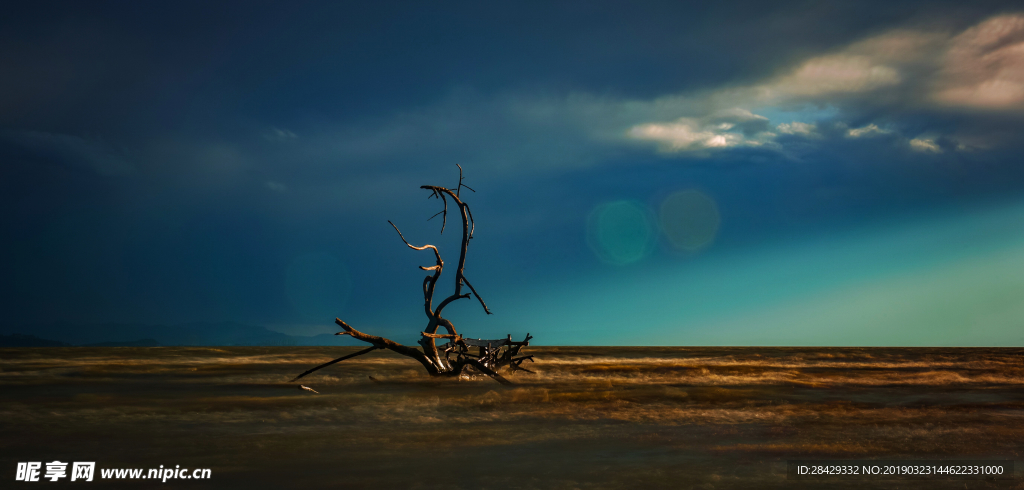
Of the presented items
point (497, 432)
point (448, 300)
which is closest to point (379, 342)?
point (448, 300)

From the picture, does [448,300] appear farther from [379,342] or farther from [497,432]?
[497,432]

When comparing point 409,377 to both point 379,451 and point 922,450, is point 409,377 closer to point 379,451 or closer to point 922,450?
point 379,451

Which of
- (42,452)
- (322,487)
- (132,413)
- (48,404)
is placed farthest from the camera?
(48,404)

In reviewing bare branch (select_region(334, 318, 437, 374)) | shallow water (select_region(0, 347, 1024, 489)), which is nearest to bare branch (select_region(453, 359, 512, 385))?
shallow water (select_region(0, 347, 1024, 489))

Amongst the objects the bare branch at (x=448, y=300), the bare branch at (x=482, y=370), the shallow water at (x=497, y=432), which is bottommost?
the shallow water at (x=497, y=432)

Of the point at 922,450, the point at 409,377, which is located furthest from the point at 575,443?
the point at 409,377

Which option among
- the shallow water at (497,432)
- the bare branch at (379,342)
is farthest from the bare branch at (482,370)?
the bare branch at (379,342)

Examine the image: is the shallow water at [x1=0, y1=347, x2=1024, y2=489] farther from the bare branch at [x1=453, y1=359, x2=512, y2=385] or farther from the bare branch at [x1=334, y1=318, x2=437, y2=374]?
the bare branch at [x1=334, y1=318, x2=437, y2=374]

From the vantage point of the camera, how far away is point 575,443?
29.7 ft

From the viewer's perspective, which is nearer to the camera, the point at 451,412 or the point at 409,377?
the point at 451,412

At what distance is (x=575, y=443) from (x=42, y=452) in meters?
7.84

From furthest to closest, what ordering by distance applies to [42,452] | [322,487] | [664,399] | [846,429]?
[664,399]
[846,429]
[42,452]
[322,487]

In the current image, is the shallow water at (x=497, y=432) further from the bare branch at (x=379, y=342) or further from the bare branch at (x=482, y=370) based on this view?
the bare branch at (x=379, y=342)

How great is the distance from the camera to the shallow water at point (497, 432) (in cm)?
715
